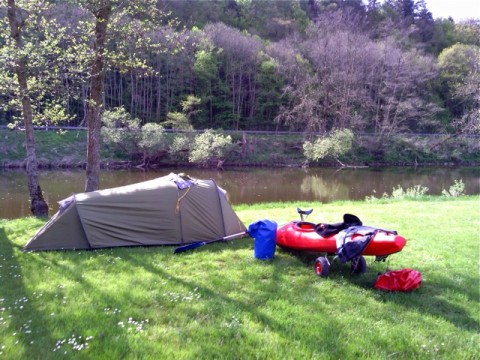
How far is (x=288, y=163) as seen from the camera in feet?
124

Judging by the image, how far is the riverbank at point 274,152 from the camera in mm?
32094

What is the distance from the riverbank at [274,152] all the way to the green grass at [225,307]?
89.9 feet

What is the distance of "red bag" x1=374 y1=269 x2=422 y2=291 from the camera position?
5.05m

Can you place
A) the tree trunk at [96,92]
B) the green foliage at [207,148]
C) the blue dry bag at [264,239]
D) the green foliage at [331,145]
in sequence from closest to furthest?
the blue dry bag at [264,239], the tree trunk at [96,92], the green foliage at [207,148], the green foliage at [331,145]

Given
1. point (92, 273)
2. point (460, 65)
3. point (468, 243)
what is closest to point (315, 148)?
point (460, 65)

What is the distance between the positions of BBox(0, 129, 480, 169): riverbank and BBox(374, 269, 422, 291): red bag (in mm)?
29339

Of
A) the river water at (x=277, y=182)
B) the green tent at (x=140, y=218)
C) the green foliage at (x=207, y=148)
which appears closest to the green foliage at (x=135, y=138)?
the river water at (x=277, y=182)

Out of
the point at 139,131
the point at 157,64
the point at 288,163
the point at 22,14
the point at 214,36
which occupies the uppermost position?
the point at 214,36

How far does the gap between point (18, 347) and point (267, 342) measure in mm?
2287

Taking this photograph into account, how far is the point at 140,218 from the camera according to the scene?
7336 mm

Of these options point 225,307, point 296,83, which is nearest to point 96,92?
point 225,307

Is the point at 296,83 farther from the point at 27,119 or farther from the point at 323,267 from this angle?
the point at 323,267

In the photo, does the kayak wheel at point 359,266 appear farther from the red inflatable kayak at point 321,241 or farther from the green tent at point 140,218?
the green tent at point 140,218

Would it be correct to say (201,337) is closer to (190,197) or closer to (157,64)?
(190,197)
